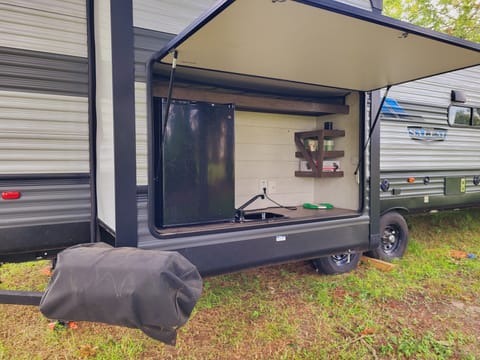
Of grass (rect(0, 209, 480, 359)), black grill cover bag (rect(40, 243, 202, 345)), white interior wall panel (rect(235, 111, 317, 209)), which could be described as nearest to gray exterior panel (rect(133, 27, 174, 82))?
black grill cover bag (rect(40, 243, 202, 345))

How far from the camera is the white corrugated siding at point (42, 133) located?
1.83 metres

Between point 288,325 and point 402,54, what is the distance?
2029mm

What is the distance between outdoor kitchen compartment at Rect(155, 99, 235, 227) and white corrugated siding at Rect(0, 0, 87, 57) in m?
0.64

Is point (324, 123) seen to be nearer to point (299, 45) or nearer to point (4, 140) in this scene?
point (299, 45)

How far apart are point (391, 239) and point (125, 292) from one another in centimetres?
348

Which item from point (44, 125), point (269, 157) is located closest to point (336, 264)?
point (269, 157)

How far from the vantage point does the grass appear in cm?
214

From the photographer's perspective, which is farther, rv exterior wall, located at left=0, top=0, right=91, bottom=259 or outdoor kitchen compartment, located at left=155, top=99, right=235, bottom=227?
outdoor kitchen compartment, located at left=155, top=99, right=235, bottom=227

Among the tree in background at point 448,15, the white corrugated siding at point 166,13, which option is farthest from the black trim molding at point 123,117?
the tree in background at point 448,15

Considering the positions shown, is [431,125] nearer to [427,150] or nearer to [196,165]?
[427,150]

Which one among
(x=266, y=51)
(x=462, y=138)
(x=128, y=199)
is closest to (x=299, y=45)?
(x=266, y=51)

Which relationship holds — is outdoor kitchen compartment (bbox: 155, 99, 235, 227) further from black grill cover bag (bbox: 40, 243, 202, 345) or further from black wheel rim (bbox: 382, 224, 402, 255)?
black wheel rim (bbox: 382, 224, 402, 255)

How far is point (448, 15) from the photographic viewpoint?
24.1 feet

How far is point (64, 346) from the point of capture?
212 centimetres
